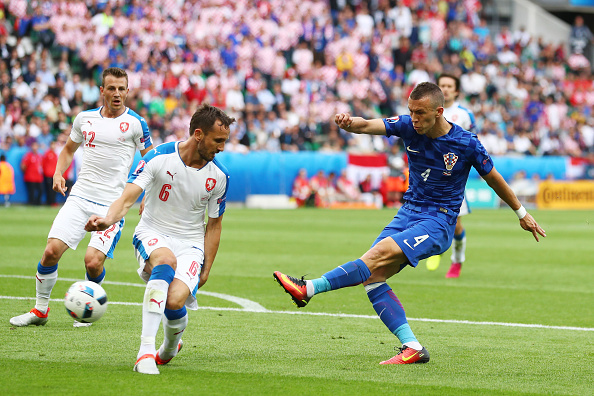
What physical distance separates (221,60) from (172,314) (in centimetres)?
2465

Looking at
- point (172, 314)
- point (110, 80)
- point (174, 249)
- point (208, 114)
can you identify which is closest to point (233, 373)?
point (172, 314)

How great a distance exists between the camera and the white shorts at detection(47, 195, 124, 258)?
7.97m

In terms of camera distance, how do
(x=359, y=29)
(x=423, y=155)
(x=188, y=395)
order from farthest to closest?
(x=359, y=29) < (x=423, y=155) < (x=188, y=395)

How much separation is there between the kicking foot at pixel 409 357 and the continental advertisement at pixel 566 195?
85.4 ft

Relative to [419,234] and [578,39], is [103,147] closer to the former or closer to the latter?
[419,234]

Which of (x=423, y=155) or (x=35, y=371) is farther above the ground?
(x=423, y=155)

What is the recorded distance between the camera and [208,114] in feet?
19.8

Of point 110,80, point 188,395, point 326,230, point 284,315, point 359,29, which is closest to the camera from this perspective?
point 188,395

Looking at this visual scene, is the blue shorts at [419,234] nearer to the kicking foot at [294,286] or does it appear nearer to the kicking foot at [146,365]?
the kicking foot at [294,286]

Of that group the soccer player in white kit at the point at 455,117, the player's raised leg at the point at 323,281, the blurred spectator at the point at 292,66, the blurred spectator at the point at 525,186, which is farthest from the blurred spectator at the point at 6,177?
the player's raised leg at the point at 323,281

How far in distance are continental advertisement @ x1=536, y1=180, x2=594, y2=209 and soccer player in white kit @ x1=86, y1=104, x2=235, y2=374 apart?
26621 mm

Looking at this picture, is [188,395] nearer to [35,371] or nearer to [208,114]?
[35,371]

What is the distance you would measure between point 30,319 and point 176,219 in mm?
2203


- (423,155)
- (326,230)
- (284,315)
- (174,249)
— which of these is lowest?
(326,230)
